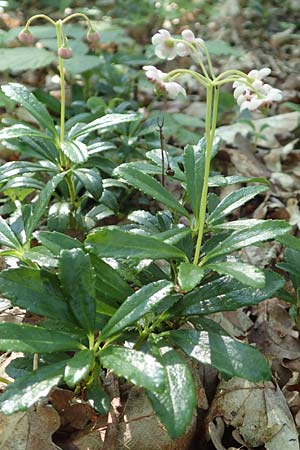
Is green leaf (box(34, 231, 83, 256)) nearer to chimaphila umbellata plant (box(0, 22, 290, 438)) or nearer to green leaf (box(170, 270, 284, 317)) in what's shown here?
chimaphila umbellata plant (box(0, 22, 290, 438))

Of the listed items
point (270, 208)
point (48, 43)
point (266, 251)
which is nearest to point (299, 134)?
point (270, 208)

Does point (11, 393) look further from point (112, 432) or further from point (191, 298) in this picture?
point (191, 298)

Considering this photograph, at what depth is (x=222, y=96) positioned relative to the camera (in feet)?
10.6

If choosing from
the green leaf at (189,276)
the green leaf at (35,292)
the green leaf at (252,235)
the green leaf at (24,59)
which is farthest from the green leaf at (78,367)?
the green leaf at (24,59)

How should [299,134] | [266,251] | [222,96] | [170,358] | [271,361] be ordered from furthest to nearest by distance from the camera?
[222,96]
[299,134]
[266,251]
[271,361]
[170,358]

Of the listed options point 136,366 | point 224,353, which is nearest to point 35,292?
point 136,366

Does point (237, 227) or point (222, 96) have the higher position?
point (237, 227)

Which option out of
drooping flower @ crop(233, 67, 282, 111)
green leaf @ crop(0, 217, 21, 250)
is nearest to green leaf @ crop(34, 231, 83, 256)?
green leaf @ crop(0, 217, 21, 250)

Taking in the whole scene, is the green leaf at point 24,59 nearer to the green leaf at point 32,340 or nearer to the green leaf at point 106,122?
the green leaf at point 106,122

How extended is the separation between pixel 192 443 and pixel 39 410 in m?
0.38

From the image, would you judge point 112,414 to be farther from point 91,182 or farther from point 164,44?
point 164,44

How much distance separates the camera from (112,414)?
141 centimetres

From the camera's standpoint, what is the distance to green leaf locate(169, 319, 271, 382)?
1182mm

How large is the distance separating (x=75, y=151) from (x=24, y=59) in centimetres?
145
